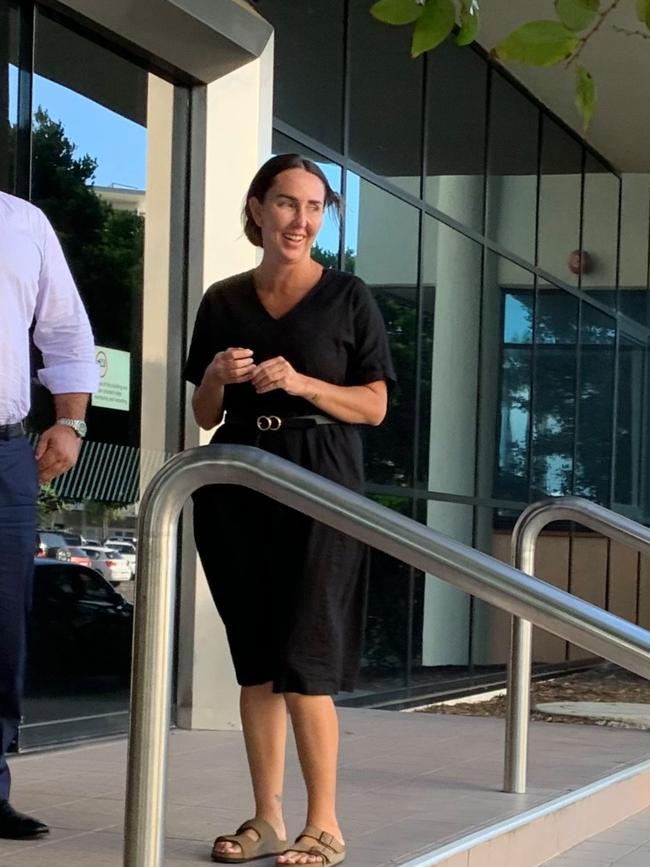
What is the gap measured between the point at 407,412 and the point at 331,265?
1342mm

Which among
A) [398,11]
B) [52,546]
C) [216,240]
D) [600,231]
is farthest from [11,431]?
[600,231]

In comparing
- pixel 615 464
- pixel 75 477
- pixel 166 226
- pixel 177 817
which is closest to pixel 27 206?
pixel 177 817

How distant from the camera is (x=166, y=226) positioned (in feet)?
20.2

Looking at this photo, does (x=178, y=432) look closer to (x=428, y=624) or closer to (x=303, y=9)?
(x=303, y=9)

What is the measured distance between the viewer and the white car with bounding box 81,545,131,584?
5723mm

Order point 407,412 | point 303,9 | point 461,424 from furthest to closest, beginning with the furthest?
point 461,424 → point 407,412 → point 303,9

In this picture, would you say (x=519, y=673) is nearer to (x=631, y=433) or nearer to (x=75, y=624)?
(x=75, y=624)

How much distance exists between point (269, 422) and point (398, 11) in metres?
1.45

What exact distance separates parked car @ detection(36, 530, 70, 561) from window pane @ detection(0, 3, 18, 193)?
4.04 feet

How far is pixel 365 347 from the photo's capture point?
137 inches

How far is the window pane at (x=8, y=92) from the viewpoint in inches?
206

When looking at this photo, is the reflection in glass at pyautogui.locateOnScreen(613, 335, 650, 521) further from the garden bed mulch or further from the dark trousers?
the dark trousers

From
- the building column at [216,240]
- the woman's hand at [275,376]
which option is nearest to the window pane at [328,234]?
the building column at [216,240]

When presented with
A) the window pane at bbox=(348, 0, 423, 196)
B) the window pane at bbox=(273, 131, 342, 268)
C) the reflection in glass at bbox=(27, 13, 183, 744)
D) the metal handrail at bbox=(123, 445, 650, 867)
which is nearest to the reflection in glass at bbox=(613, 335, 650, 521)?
the window pane at bbox=(348, 0, 423, 196)
